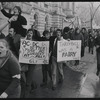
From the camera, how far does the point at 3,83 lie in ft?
11.1

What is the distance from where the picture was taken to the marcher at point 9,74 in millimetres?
3152

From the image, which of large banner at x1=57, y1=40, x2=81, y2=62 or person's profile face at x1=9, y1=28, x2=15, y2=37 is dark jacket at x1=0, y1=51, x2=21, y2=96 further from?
large banner at x1=57, y1=40, x2=81, y2=62

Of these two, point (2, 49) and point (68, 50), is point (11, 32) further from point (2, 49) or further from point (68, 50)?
point (68, 50)

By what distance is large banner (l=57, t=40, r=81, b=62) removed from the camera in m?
6.86

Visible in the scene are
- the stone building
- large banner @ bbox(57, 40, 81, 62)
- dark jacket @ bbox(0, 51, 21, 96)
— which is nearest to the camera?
dark jacket @ bbox(0, 51, 21, 96)

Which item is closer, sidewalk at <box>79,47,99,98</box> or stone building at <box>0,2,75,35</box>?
sidewalk at <box>79,47,99,98</box>

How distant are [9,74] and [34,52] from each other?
9.57ft

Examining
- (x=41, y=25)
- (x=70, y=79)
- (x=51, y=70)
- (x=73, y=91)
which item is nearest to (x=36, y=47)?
(x=51, y=70)

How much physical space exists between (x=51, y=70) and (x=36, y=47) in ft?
3.73

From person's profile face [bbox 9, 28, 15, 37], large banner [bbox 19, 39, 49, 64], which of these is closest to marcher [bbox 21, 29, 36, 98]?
large banner [bbox 19, 39, 49, 64]

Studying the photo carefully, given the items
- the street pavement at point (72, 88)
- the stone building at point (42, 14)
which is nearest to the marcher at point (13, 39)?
the street pavement at point (72, 88)

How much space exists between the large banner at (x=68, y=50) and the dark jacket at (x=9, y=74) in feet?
11.2

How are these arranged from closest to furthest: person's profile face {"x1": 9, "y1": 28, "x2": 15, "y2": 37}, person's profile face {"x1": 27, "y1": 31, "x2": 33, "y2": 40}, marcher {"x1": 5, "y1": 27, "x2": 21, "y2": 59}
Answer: marcher {"x1": 5, "y1": 27, "x2": 21, "y2": 59}, person's profile face {"x1": 9, "y1": 28, "x2": 15, "y2": 37}, person's profile face {"x1": 27, "y1": 31, "x2": 33, "y2": 40}

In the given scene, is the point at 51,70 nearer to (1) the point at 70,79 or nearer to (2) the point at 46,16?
(1) the point at 70,79
